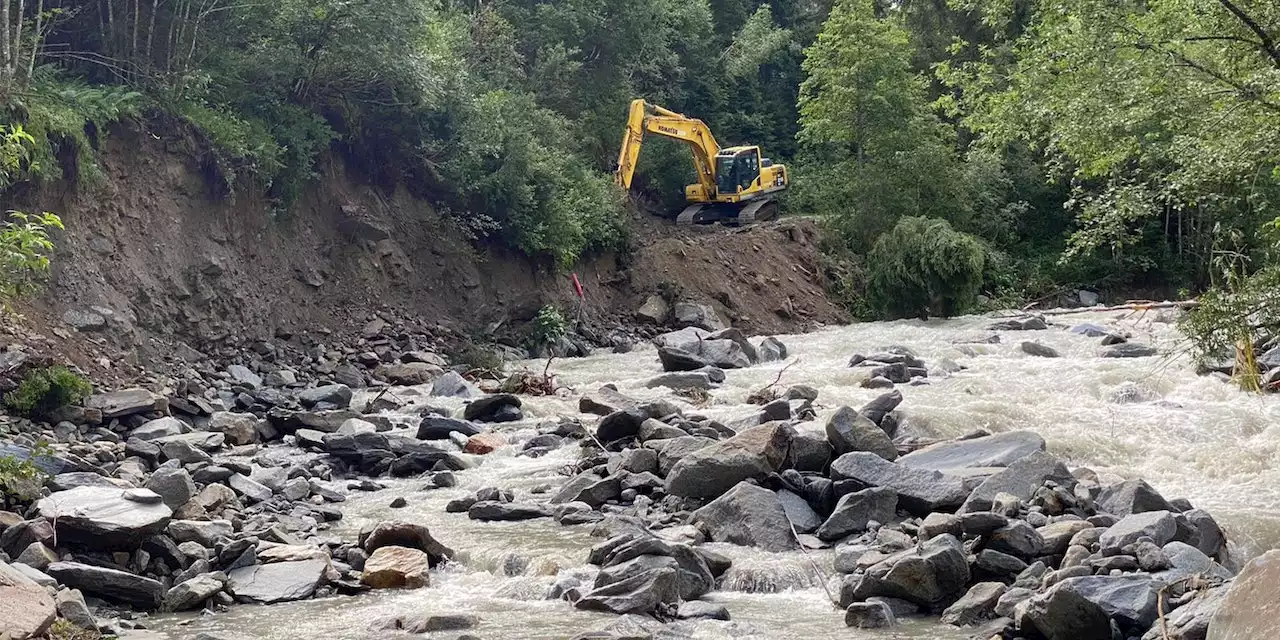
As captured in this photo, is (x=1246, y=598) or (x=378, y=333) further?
(x=378, y=333)

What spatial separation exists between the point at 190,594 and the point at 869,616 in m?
4.60

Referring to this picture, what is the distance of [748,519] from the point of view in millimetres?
9938

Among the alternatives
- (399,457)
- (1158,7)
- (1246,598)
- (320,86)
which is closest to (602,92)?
(320,86)

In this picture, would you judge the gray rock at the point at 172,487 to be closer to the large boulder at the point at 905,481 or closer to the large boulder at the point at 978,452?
the large boulder at the point at 905,481

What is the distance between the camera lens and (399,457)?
13.6m

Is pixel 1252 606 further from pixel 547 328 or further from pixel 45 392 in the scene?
pixel 547 328

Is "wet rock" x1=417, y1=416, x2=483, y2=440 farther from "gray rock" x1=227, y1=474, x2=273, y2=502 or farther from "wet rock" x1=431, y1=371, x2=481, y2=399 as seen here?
"gray rock" x1=227, y1=474, x2=273, y2=502

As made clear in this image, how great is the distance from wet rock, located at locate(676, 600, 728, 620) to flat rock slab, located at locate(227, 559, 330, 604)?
270 cm

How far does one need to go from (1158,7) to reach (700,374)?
33.0 ft

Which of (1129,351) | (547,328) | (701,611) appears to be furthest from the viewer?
(547,328)

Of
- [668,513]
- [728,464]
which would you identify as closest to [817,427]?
[728,464]

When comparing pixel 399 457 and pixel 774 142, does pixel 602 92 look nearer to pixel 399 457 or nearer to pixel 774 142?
pixel 774 142

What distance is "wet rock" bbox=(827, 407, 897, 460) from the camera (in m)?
11.5

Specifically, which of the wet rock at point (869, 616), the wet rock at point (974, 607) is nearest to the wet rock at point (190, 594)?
the wet rock at point (869, 616)
